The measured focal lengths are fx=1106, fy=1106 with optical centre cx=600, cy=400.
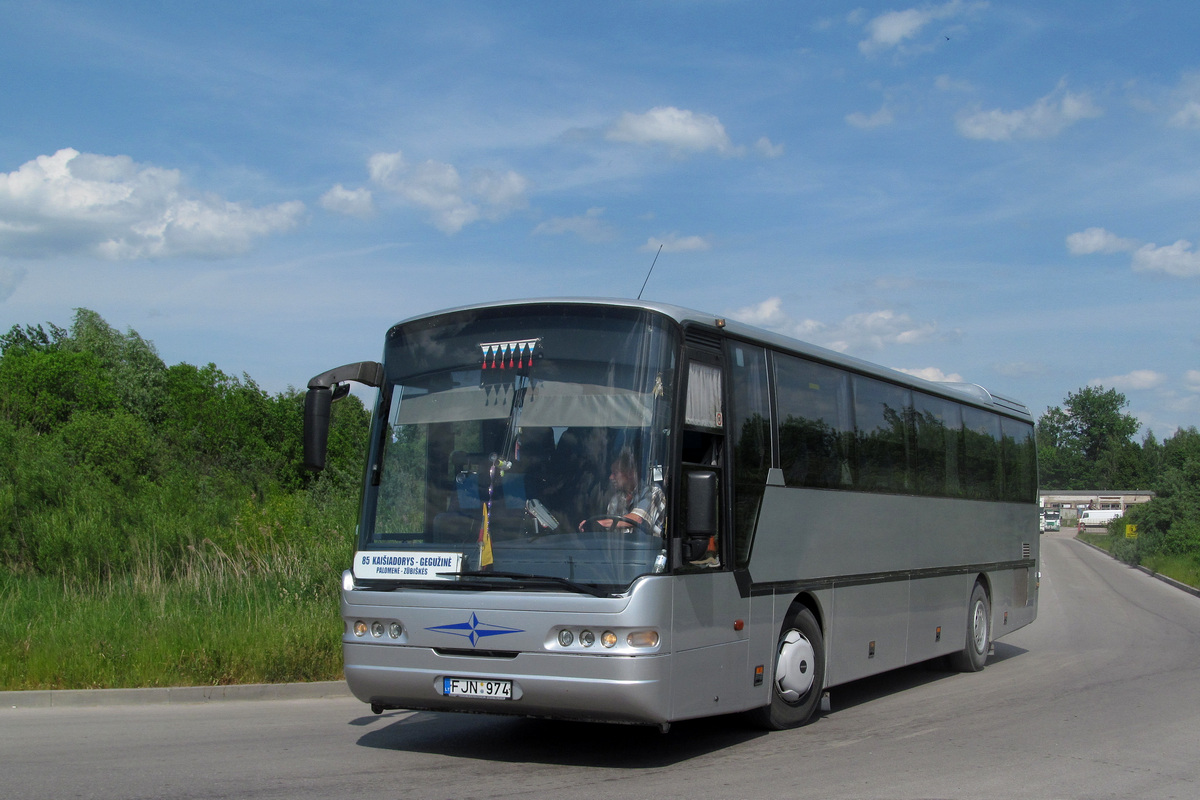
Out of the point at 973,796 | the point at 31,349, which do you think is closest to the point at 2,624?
the point at 973,796

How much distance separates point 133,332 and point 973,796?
94.1 meters

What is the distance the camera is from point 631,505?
737cm

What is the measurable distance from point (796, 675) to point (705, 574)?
1.98 meters

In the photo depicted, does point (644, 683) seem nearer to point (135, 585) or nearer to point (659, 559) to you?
point (659, 559)

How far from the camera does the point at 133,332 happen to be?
3595 inches

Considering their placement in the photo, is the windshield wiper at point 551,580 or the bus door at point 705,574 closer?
the windshield wiper at point 551,580

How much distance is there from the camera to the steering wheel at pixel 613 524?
24.0ft

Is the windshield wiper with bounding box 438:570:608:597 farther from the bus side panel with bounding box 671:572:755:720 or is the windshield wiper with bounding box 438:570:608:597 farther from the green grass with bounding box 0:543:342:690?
the green grass with bounding box 0:543:342:690

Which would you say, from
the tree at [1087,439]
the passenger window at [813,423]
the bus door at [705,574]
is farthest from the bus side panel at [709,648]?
the tree at [1087,439]

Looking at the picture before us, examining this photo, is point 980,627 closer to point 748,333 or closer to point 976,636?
point 976,636

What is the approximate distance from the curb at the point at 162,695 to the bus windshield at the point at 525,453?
12.6 ft

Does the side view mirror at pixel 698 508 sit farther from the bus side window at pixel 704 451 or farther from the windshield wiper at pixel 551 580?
the windshield wiper at pixel 551 580

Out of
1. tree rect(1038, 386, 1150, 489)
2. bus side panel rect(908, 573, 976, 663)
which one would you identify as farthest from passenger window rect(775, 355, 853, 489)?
tree rect(1038, 386, 1150, 489)

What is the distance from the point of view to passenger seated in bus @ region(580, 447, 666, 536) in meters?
7.32
